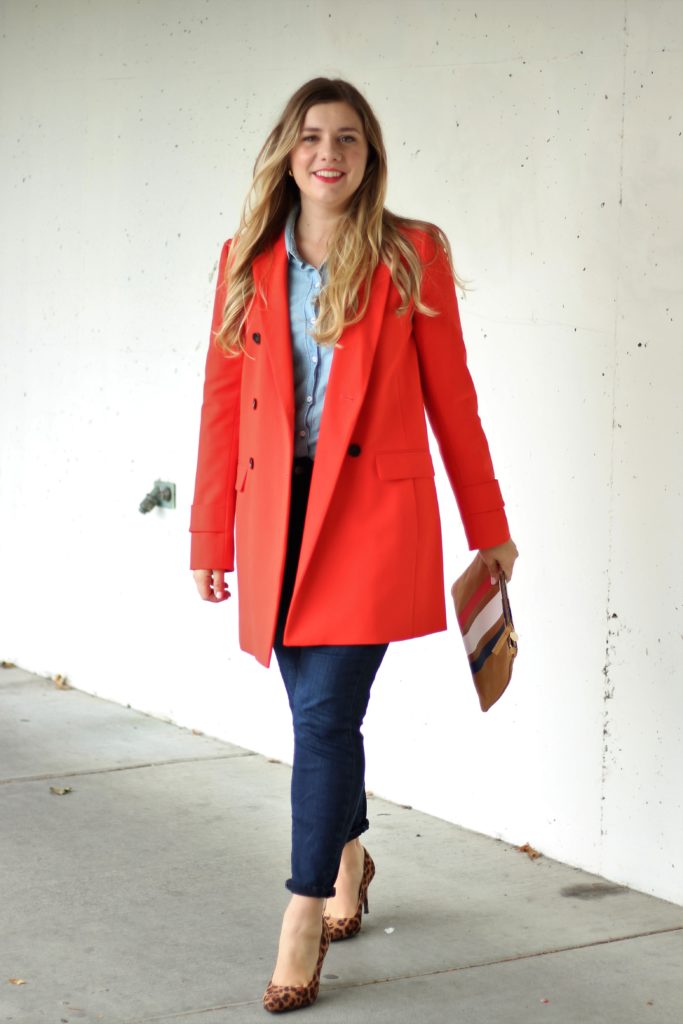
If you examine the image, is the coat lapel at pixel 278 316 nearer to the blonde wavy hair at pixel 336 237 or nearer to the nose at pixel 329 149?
the blonde wavy hair at pixel 336 237

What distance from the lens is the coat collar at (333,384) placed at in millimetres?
2812

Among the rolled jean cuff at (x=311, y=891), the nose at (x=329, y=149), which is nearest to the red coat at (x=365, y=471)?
the nose at (x=329, y=149)

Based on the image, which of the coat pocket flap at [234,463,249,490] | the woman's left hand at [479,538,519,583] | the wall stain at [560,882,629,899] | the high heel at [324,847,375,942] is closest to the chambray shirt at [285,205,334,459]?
the coat pocket flap at [234,463,249,490]

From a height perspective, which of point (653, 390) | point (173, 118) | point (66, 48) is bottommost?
point (653, 390)

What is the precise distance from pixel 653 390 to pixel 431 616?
839 mm

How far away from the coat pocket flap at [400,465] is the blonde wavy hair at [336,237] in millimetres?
239

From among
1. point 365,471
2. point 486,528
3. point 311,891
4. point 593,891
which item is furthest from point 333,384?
point 593,891

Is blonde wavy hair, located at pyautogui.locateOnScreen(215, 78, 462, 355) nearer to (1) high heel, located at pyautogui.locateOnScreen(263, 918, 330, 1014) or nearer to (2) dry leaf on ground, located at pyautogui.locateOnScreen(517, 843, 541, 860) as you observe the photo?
(1) high heel, located at pyautogui.locateOnScreen(263, 918, 330, 1014)

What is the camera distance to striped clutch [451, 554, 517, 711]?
3.06 metres

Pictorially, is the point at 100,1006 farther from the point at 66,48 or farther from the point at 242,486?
the point at 66,48

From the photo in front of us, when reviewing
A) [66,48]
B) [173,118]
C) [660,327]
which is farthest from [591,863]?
[66,48]

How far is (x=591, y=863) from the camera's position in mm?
3674

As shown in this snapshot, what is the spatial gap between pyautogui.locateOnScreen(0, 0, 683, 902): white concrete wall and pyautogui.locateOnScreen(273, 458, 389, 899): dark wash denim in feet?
2.97

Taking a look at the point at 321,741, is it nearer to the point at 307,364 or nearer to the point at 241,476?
the point at 241,476
